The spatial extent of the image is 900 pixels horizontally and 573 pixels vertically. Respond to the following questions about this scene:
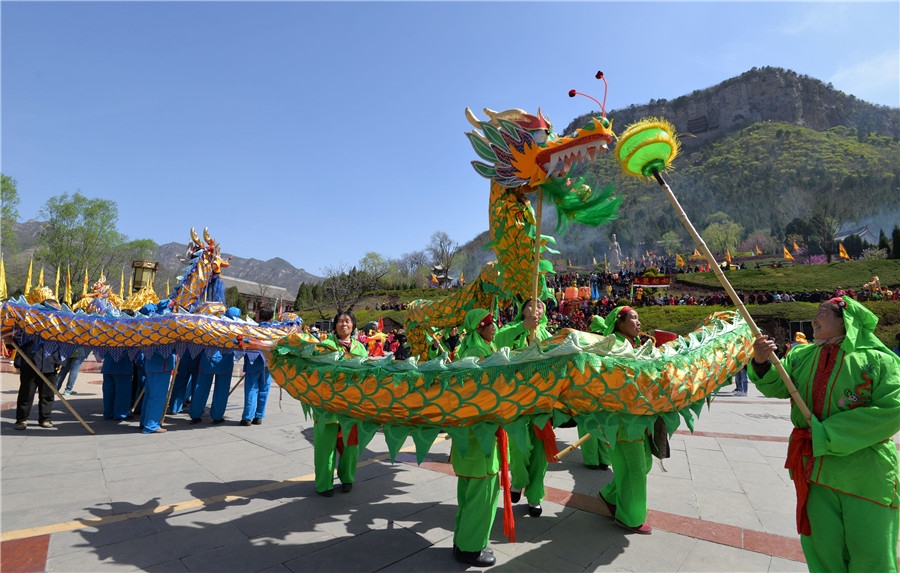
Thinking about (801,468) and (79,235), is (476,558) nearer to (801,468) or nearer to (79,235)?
(801,468)

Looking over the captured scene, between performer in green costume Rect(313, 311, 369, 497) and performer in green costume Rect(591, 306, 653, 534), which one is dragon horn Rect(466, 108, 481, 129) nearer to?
performer in green costume Rect(313, 311, 369, 497)

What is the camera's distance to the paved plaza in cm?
263

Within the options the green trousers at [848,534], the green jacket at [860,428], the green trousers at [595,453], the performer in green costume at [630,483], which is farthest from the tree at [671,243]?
the green trousers at [848,534]

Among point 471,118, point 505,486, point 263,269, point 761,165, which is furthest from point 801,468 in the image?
point 263,269

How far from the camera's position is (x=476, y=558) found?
103 inches

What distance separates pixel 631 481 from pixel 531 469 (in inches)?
30.8

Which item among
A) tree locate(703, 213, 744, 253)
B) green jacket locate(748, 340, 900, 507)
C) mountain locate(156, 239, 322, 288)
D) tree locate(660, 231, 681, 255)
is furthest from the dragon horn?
mountain locate(156, 239, 322, 288)

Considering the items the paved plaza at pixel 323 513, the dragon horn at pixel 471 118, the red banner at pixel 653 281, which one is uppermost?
the red banner at pixel 653 281

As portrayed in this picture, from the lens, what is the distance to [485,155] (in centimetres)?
447

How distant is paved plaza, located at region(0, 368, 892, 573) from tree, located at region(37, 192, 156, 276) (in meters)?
28.8

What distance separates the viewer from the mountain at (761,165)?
→ 5694 cm

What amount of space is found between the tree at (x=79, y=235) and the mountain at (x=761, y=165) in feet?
144

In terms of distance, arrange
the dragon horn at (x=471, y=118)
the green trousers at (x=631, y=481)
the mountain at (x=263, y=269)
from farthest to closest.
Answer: the mountain at (x=263, y=269) < the dragon horn at (x=471, y=118) < the green trousers at (x=631, y=481)

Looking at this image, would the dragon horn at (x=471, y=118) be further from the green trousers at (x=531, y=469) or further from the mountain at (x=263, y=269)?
the mountain at (x=263, y=269)
